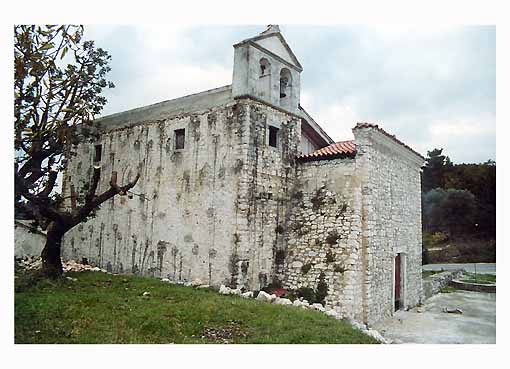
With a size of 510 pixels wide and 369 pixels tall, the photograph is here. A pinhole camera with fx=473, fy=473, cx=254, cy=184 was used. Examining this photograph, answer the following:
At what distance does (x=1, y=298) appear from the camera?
6145mm

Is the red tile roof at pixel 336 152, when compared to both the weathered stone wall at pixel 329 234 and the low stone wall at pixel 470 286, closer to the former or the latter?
the weathered stone wall at pixel 329 234

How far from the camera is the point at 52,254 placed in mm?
8555

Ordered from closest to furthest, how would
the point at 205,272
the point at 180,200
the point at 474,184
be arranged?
the point at 474,184, the point at 205,272, the point at 180,200

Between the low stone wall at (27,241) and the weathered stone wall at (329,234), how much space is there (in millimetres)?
5150

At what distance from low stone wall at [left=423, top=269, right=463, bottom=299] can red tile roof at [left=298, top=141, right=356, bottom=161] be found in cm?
458

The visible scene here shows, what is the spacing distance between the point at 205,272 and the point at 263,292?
1.27 metres

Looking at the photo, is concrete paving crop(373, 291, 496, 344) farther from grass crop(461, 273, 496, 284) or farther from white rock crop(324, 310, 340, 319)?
white rock crop(324, 310, 340, 319)

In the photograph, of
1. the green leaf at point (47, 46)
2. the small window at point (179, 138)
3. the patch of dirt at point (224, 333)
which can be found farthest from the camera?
the small window at point (179, 138)

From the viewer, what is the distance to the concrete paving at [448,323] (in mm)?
6854

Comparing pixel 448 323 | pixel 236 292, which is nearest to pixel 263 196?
pixel 236 292

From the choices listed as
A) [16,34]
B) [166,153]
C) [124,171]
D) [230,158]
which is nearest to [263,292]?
[230,158]

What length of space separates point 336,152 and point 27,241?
21.6 ft

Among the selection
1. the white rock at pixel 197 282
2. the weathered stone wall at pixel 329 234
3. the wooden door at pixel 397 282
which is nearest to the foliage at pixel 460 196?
the wooden door at pixel 397 282
